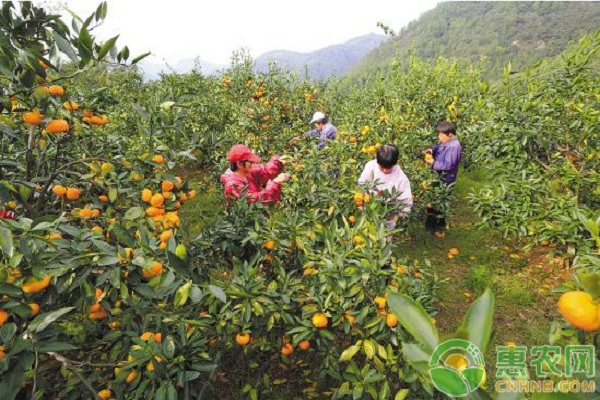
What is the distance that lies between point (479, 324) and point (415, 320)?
10 cm

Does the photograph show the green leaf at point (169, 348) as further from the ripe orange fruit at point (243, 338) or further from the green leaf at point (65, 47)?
the green leaf at point (65, 47)

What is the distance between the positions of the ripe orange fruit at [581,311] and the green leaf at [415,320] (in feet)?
1.19

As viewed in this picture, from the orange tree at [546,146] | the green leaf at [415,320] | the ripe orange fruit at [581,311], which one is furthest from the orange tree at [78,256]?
the orange tree at [546,146]

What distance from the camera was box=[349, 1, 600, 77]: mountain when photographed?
72.6m

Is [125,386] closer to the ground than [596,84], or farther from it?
closer to the ground

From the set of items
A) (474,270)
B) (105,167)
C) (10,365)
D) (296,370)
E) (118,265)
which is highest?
(105,167)

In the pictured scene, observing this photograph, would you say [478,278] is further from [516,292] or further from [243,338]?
[243,338]

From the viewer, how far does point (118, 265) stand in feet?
4.41

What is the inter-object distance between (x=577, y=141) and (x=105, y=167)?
4.46 metres

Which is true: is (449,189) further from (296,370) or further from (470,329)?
(470,329)

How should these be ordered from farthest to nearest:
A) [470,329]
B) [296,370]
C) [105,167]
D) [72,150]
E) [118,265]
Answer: [296,370], [72,150], [105,167], [118,265], [470,329]

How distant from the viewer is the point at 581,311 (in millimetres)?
761

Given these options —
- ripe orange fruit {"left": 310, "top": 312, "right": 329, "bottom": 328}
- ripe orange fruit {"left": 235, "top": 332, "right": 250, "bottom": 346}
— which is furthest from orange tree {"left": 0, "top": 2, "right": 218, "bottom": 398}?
ripe orange fruit {"left": 310, "top": 312, "right": 329, "bottom": 328}

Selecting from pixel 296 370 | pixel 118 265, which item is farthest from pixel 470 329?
pixel 296 370
